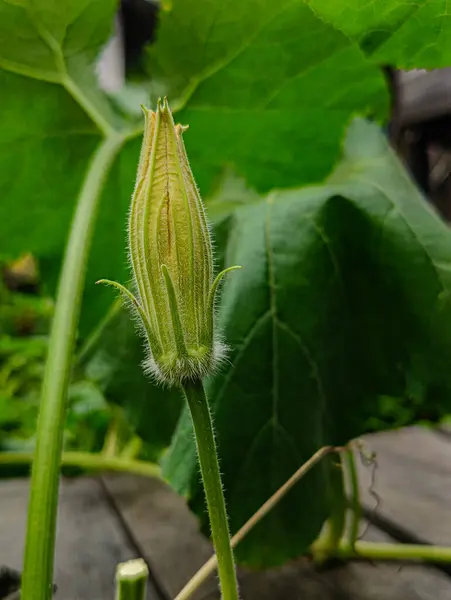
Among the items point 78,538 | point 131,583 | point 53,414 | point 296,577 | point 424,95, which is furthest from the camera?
point 424,95

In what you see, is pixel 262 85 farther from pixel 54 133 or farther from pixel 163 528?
pixel 163 528

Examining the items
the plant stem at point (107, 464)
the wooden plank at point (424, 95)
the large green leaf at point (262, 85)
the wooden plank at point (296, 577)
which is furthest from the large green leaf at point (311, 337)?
the wooden plank at point (424, 95)

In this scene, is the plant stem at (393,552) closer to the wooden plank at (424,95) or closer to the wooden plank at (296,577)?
the wooden plank at (296,577)

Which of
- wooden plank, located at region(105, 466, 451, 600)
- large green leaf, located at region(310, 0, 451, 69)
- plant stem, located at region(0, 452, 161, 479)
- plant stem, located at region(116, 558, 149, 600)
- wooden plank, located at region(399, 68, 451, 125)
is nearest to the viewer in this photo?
plant stem, located at region(116, 558, 149, 600)

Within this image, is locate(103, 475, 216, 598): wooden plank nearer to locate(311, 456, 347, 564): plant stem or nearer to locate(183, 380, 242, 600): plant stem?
locate(311, 456, 347, 564): plant stem

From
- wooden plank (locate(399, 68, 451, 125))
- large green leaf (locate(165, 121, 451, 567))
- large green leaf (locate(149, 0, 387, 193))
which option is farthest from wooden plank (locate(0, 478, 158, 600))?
wooden plank (locate(399, 68, 451, 125))

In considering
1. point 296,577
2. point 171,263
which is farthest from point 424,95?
point 171,263
